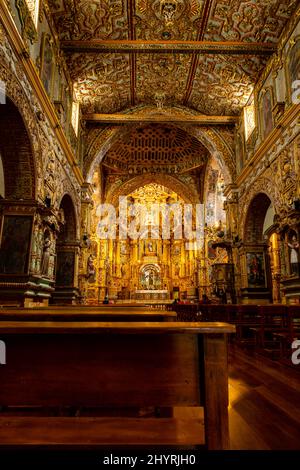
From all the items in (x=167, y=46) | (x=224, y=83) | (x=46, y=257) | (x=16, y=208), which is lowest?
(x=46, y=257)

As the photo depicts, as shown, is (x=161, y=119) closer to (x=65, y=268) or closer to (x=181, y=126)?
(x=181, y=126)

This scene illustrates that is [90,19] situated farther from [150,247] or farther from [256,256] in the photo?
[150,247]

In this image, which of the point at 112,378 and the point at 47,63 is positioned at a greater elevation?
the point at 47,63

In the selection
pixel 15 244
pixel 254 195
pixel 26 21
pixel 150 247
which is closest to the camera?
pixel 26 21

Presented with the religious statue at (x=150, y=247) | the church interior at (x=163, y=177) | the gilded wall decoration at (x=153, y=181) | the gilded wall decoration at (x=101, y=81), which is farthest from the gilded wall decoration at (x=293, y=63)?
the religious statue at (x=150, y=247)

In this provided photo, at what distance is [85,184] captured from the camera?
13641 mm

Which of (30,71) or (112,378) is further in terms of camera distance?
(30,71)

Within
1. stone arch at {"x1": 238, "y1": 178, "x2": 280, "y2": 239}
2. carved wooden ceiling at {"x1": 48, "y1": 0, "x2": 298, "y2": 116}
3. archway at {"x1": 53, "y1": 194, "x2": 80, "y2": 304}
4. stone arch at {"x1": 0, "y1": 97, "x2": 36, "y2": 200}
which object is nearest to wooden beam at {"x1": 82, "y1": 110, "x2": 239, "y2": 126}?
carved wooden ceiling at {"x1": 48, "y1": 0, "x2": 298, "y2": 116}

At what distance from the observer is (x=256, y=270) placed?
12.1 metres

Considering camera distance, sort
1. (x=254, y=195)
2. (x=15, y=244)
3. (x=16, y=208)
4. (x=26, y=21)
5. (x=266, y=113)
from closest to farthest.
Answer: (x=26, y=21) → (x=15, y=244) → (x=16, y=208) → (x=266, y=113) → (x=254, y=195)

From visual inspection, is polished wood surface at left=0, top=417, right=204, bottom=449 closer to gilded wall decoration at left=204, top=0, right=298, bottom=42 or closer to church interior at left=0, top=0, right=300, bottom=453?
church interior at left=0, top=0, right=300, bottom=453

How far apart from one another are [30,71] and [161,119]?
7552 mm

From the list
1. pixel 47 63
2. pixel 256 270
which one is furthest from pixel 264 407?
pixel 256 270
